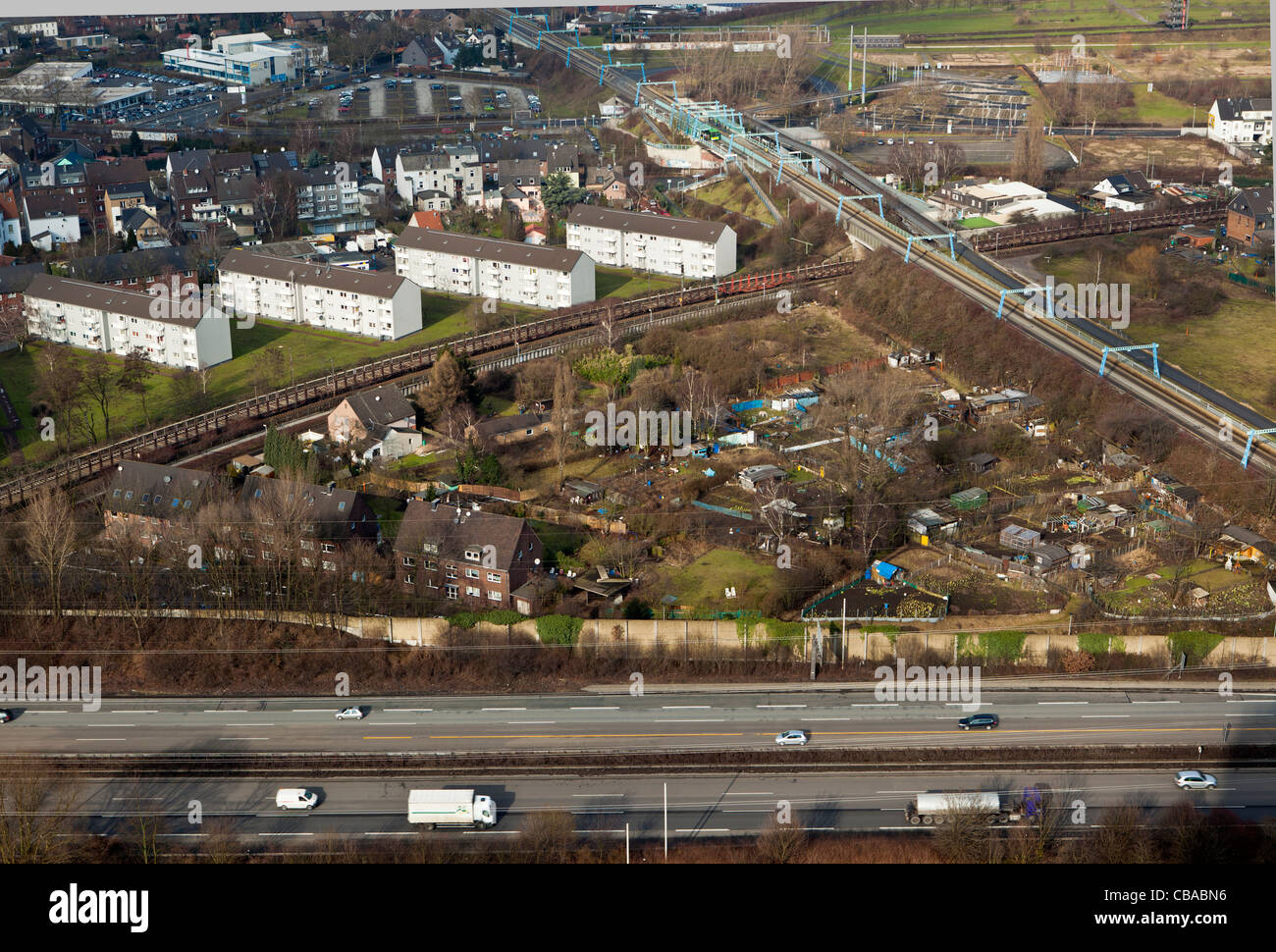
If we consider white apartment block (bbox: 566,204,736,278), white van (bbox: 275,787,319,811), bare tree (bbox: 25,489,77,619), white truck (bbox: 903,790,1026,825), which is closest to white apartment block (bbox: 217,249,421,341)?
white apartment block (bbox: 566,204,736,278)

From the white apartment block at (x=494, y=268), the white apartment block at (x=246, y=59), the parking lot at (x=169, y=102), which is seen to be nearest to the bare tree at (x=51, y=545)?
the white apartment block at (x=494, y=268)

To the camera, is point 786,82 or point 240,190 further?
point 786,82

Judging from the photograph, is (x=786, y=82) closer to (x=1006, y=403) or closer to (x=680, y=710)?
(x=1006, y=403)

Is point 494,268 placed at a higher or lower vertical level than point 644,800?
higher

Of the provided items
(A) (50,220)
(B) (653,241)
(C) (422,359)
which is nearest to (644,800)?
(C) (422,359)

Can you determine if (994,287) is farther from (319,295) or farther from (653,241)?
(319,295)

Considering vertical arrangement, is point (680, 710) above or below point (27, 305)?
below

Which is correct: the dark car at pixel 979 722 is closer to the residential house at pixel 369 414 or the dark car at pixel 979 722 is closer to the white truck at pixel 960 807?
the white truck at pixel 960 807

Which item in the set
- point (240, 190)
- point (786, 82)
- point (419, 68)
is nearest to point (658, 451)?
point (240, 190)
